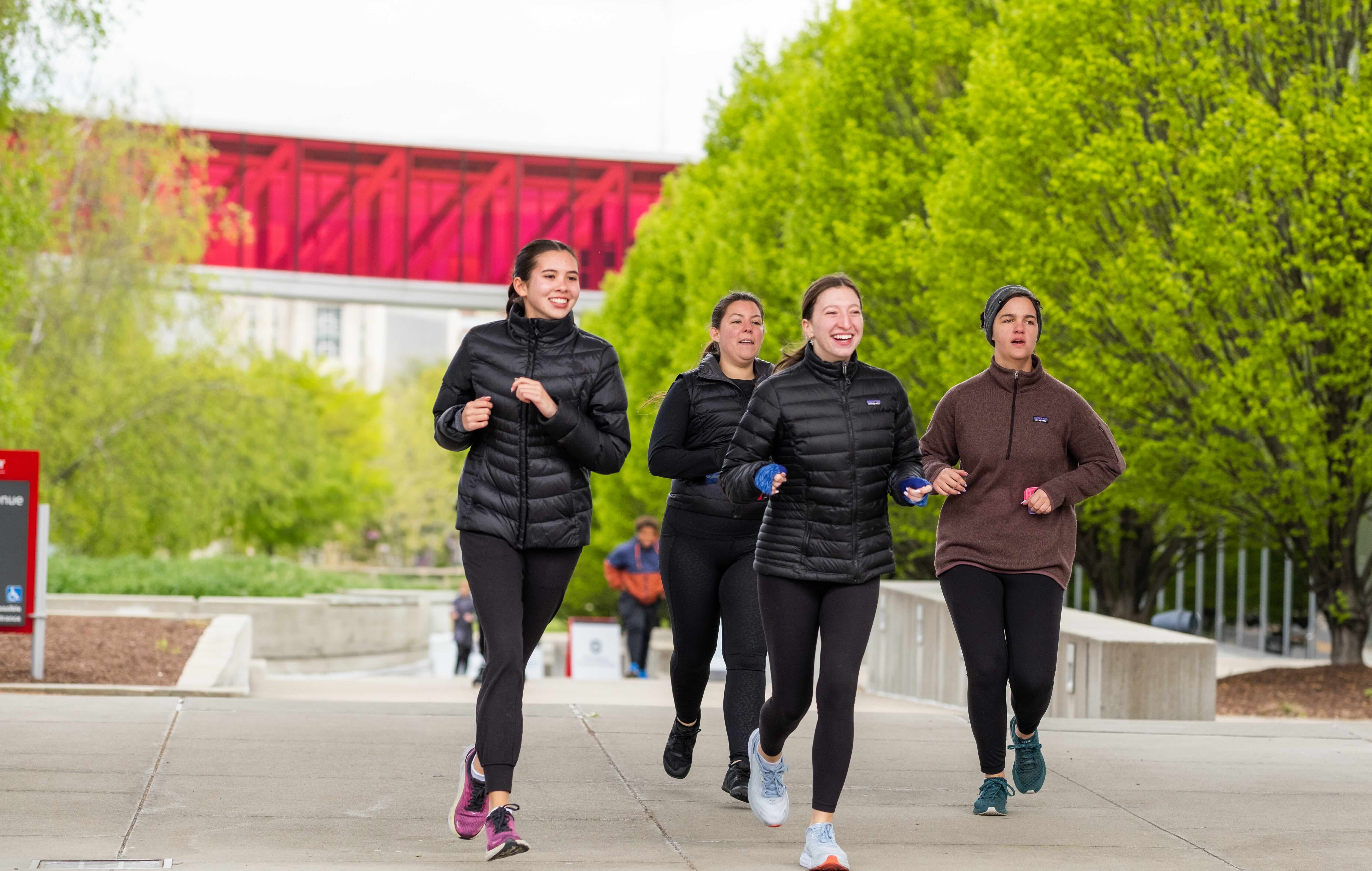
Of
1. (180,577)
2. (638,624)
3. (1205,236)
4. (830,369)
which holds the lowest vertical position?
(180,577)

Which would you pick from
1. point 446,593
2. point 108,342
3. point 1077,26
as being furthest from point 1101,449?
point 446,593

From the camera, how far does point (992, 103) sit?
14648 mm

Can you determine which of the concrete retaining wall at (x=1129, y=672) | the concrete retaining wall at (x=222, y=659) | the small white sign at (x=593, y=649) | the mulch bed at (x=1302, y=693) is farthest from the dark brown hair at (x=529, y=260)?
the small white sign at (x=593, y=649)

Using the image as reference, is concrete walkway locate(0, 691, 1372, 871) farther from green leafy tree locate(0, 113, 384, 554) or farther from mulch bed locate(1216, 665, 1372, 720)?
green leafy tree locate(0, 113, 384, 554)

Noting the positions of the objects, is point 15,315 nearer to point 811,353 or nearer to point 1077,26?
point 1077,26

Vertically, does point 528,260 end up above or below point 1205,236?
below

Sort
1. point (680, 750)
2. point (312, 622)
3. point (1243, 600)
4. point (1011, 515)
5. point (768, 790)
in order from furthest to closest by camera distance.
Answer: point (1243, 600), point (312, 622), point (680, 750), point (1011, 515), point (768, 790)

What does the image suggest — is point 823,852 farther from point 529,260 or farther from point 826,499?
point 529,260

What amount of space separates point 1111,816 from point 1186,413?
25.5 feet

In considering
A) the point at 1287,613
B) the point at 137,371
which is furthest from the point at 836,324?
the point at 137,371

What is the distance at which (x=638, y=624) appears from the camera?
1733 centimetres

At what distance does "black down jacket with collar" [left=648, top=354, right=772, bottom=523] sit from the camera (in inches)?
241

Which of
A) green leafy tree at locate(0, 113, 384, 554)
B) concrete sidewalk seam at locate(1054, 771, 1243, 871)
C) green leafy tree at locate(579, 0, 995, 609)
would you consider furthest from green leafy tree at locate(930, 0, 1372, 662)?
green leafy tree at locate(0, 113, 384, 554)

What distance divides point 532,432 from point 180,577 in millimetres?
18896
